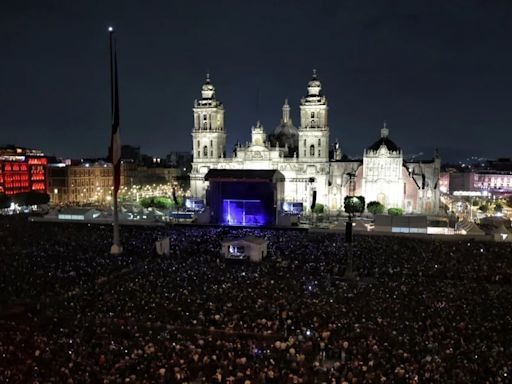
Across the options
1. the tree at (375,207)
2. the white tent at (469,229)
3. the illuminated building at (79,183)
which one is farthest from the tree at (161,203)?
the white tent at (469,229)

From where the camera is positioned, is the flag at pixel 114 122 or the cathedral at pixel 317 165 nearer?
the flag at pixel 114 122

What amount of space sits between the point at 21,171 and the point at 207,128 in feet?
108

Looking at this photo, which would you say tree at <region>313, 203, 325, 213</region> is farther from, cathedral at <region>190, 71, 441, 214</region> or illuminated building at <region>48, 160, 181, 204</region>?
illuminated building at <region>48, 160, 181, 204</region>

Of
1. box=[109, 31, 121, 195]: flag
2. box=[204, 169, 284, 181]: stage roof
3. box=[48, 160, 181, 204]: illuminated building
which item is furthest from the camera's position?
box=[48, 160, 181, 204]: illuminated building

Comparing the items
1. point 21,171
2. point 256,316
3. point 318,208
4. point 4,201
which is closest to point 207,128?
point 318,208

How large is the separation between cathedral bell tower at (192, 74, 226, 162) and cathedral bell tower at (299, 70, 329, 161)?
1231 cm

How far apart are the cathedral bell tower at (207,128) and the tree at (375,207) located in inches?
910

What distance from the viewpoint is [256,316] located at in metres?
19.2

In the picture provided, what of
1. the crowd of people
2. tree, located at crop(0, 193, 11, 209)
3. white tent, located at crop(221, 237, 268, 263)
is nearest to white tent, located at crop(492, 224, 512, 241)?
the crowd of people

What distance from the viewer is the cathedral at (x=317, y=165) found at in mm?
60188

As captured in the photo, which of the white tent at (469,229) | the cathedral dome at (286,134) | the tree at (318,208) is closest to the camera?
the white tent at (469,229)

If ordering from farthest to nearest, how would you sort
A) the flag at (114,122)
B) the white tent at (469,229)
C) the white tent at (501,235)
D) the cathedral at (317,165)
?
1. the cathedral at (317,165)
2. the white tent at (469,229)
3. the white tent at (501,235)
4. the flag at (114,122)

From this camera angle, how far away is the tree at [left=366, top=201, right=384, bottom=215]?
183 ft

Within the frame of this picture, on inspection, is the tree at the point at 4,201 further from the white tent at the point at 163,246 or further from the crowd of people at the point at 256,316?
the white tent at the point at 163,246
